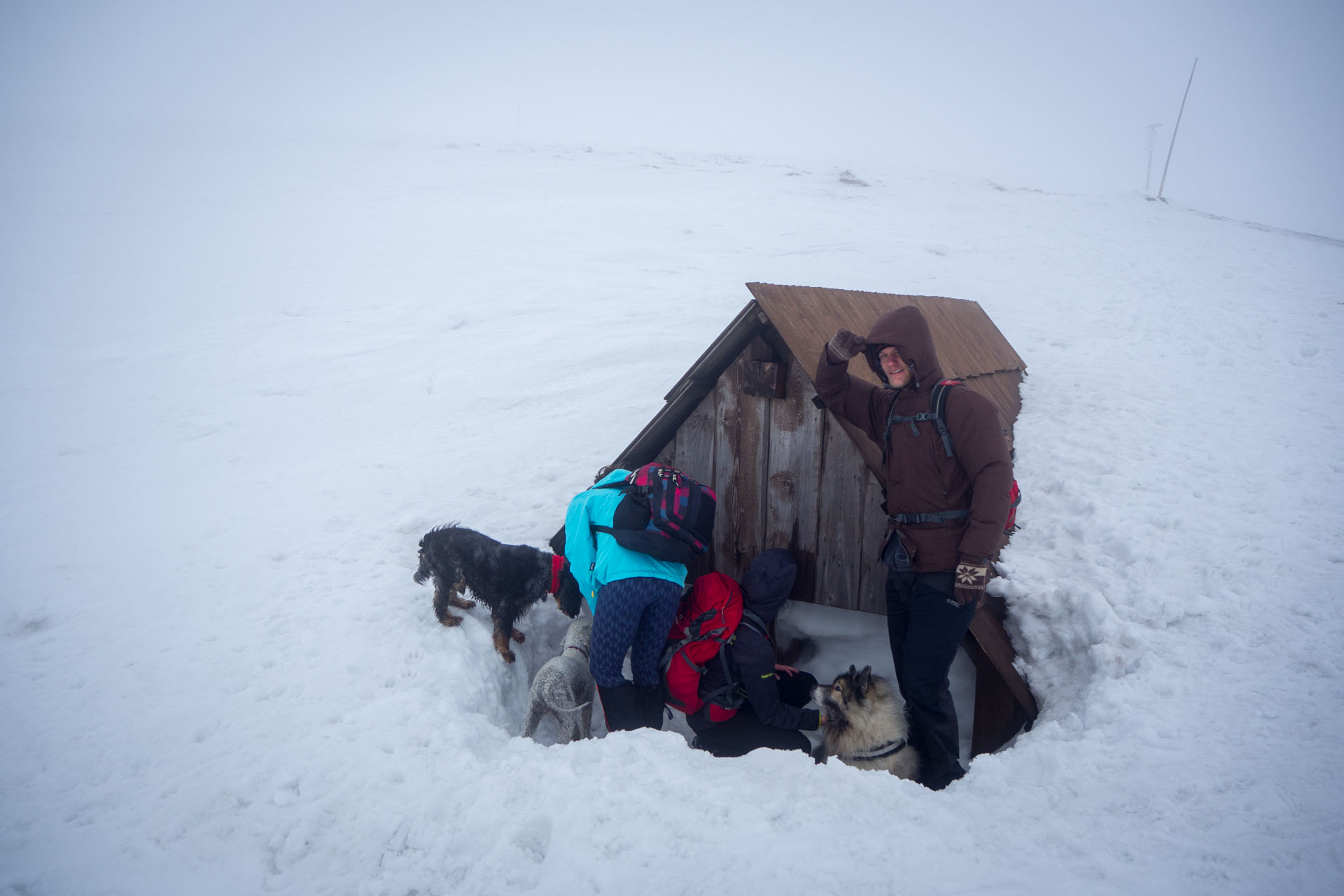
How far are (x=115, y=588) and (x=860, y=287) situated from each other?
486 inches

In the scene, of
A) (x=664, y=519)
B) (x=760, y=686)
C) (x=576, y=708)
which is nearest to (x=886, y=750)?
(x=760, y=686)

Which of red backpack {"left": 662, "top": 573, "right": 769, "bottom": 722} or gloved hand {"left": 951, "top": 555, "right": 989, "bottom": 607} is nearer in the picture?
gloved hand {"left": 951, "top": 555, "right": 989, "bottom": 607}

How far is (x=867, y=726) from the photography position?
371 centimetres

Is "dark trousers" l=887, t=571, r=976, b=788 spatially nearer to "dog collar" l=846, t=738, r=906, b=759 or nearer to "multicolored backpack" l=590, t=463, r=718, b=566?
"dog collar" l=846, t=738, r=906, b=759

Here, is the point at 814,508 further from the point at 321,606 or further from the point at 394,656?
the point at 321,606

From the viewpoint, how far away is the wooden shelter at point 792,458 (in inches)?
167

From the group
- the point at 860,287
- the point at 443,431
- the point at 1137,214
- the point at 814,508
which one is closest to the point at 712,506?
the point at 814,508

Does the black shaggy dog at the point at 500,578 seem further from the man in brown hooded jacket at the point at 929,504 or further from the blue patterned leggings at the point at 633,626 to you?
the man in brown hooded jacket at the point at 929,504

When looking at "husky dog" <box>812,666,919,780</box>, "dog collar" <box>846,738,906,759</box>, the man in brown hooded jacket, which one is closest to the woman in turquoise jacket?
"husky dog" <box>812,666,919,780</box>

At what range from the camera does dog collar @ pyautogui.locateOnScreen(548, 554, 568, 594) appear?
4.60 m

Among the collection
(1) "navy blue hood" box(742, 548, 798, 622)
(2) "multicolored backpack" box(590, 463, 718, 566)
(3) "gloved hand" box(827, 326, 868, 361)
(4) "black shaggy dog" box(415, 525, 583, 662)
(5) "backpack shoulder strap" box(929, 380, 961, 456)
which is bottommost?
(4) "black shaggy dog" box(415, 525, 583, 662)

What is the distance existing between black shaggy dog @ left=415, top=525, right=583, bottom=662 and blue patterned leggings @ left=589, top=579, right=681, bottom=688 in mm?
778

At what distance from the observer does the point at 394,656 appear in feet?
14.6

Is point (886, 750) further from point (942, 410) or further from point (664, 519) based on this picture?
point (942, 410)
